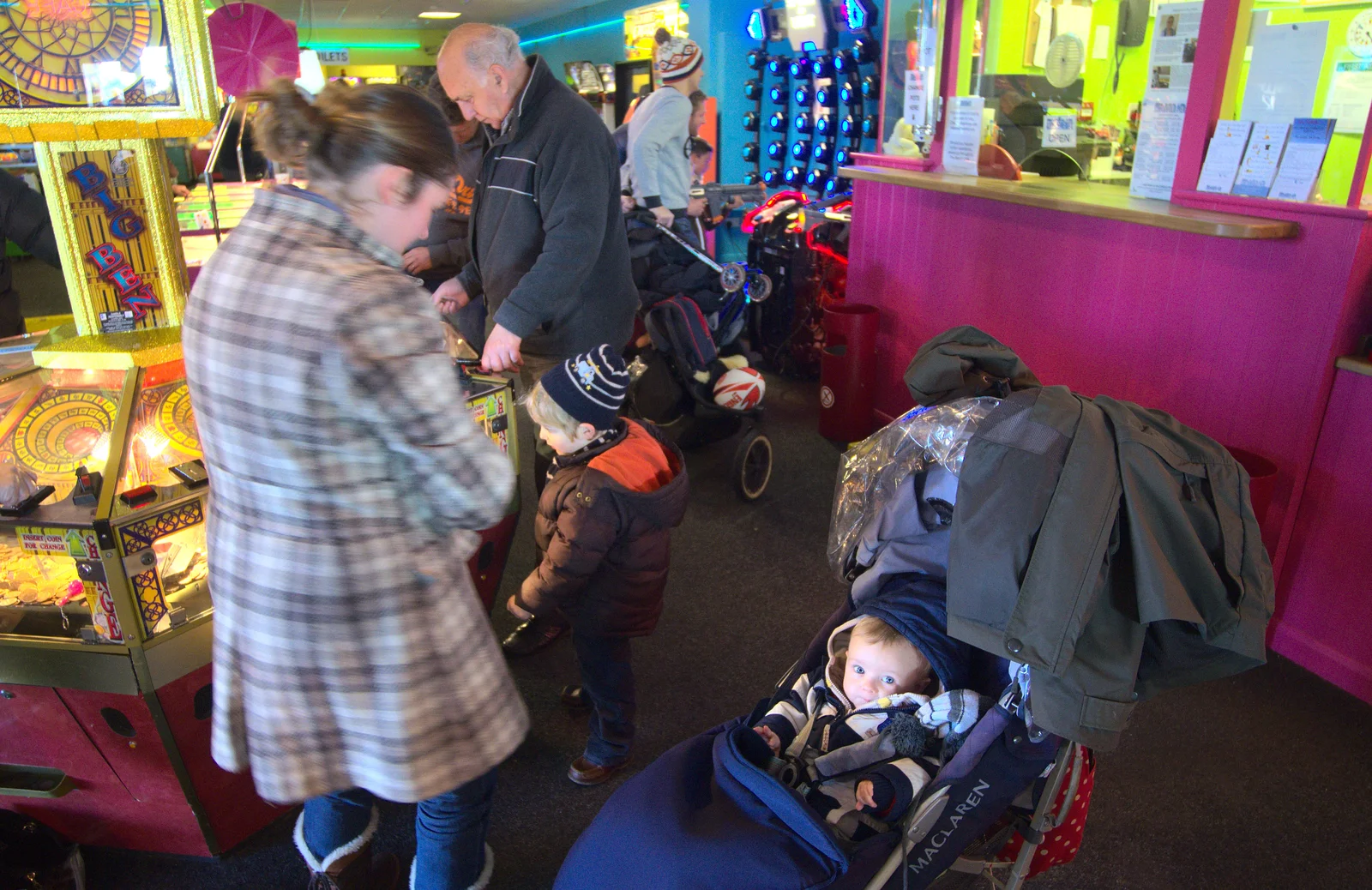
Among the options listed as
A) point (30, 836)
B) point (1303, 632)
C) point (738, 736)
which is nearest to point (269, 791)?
point (738, 736)

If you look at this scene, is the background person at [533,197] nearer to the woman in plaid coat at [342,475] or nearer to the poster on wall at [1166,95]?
the woman in plaid coat at [342,475]

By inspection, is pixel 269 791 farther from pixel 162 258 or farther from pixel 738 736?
pixel 162 258

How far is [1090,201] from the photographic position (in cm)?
315

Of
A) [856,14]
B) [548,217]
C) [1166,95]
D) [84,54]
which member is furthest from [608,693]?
[856,14]

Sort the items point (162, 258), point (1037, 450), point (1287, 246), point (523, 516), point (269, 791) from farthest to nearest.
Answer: point (523, 516)
point (1287, 246)
point (162, 258)
point (1037, 450)
point (269, 791)

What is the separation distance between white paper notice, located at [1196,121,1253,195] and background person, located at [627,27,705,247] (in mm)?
2093

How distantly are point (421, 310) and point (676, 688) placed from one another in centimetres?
173

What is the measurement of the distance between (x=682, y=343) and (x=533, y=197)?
131 centimetres

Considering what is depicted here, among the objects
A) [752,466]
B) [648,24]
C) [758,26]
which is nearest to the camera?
[752,466]

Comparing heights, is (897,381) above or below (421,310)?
below

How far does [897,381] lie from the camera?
4.46 metres

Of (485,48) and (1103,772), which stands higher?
(485,48)

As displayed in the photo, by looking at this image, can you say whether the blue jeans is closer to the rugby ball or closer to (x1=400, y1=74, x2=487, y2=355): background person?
(x1=400, y1=74, x2=487, y2=355): background person

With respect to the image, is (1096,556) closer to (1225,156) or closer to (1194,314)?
(1194,314)
